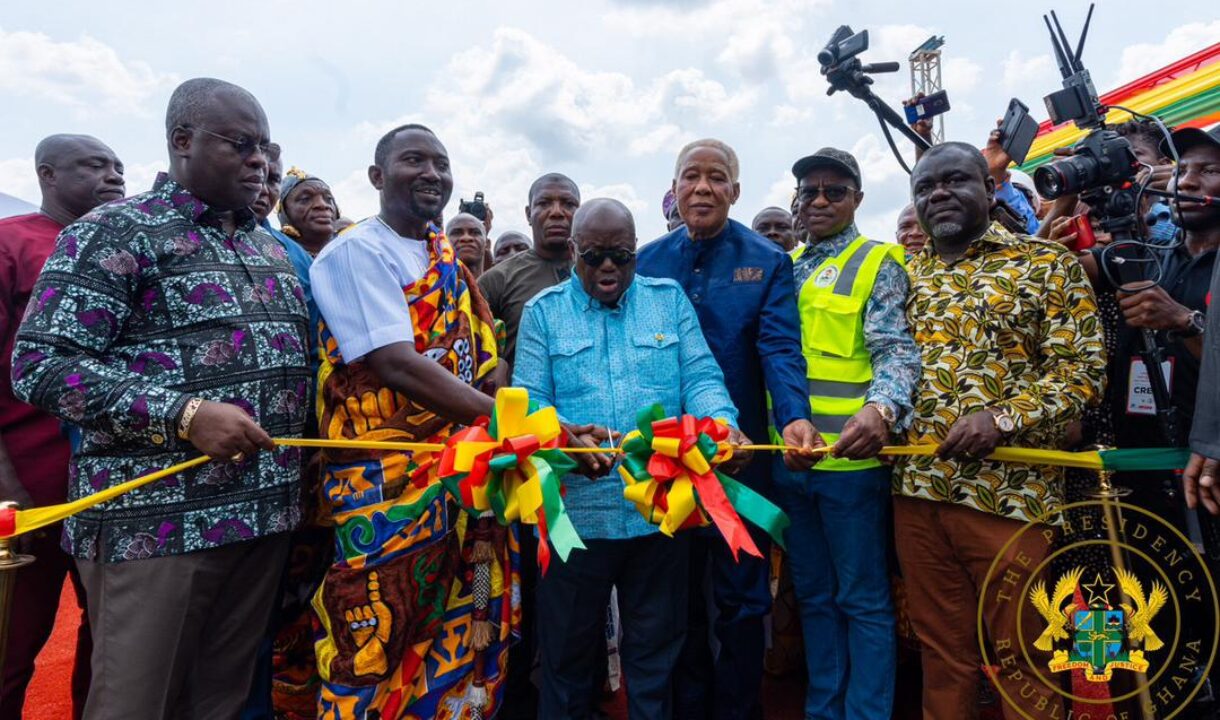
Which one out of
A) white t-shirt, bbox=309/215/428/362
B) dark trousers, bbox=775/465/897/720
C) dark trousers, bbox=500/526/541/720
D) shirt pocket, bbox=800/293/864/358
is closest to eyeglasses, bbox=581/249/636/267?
white t-shirt, bbox=309/215/428/362

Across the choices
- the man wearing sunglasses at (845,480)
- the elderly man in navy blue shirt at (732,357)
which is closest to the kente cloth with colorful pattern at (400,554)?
the elderly man in navy blue shirt at (732,357)

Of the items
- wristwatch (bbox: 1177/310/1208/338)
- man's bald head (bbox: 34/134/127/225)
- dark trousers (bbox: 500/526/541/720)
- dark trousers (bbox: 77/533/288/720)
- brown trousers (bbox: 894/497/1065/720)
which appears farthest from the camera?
dark trousers (bbox: 500/526/541/720)

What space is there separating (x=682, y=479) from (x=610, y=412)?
57cm

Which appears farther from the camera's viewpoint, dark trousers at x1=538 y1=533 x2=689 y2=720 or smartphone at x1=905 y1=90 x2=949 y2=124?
smartphone at x1=905 y1=90 x2=949 y2=124

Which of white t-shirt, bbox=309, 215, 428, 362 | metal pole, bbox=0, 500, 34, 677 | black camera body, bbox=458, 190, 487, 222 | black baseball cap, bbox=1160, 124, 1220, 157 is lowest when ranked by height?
metal pole, bbox=0, 500, 34, 677

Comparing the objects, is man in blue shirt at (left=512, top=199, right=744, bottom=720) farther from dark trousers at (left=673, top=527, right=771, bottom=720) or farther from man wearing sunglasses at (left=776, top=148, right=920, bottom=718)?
man wearing sunglasses at (left=776, top=148, right=920, bottom=718)

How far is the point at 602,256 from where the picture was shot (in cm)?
265

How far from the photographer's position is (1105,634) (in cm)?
241

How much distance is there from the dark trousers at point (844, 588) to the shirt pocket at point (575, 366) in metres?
0.98

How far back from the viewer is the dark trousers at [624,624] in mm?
2561

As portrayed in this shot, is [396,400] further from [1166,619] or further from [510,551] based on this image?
[1166,619]

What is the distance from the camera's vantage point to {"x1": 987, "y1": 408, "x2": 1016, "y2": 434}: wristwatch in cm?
239

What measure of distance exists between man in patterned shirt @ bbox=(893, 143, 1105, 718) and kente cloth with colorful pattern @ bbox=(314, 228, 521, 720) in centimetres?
163

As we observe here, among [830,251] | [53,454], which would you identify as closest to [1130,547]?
[830,251]
